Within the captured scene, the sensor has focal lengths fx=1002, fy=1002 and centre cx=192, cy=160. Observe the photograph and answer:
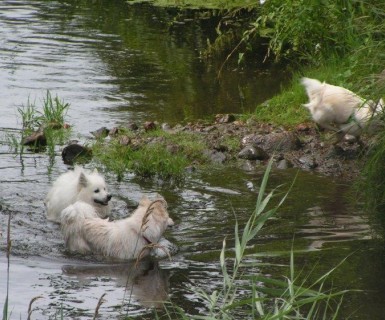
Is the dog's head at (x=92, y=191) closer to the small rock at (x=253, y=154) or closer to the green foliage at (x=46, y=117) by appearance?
the small rock at (x=253, y=154)

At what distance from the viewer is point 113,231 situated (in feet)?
25.0

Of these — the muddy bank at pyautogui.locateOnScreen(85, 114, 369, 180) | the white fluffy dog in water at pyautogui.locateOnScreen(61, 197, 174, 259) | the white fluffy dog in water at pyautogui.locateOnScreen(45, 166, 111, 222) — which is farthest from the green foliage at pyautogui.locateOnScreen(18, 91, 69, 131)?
the white fluffy dog in water at pyautogui.locateOnScreen(61, 197, 174, 259)

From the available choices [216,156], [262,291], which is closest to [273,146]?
[216,156]

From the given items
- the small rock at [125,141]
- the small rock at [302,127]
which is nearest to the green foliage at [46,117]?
the small rock at [125,141]

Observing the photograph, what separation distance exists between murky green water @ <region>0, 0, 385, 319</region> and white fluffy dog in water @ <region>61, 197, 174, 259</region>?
0.49 ft

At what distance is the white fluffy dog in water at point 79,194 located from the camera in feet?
27.8

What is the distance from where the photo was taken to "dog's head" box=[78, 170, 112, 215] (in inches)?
334

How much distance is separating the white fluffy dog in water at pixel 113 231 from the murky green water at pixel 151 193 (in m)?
0.15

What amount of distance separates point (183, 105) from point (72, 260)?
19.2 feet

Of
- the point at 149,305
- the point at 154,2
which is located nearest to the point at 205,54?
the point at 154,2

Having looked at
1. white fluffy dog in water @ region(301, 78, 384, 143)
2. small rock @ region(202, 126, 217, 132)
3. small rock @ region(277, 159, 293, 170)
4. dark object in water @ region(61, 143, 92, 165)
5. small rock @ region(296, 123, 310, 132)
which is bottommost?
dark object in water @ region(61, 143, 92, 165)

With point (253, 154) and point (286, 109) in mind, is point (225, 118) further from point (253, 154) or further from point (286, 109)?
point (253, 154)

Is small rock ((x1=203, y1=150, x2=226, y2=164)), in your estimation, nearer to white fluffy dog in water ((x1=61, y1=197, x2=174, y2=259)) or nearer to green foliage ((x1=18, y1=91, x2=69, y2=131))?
green foliage ((x1=18, y1=91, x2=69, y2=131))

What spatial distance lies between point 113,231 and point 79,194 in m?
1.01
